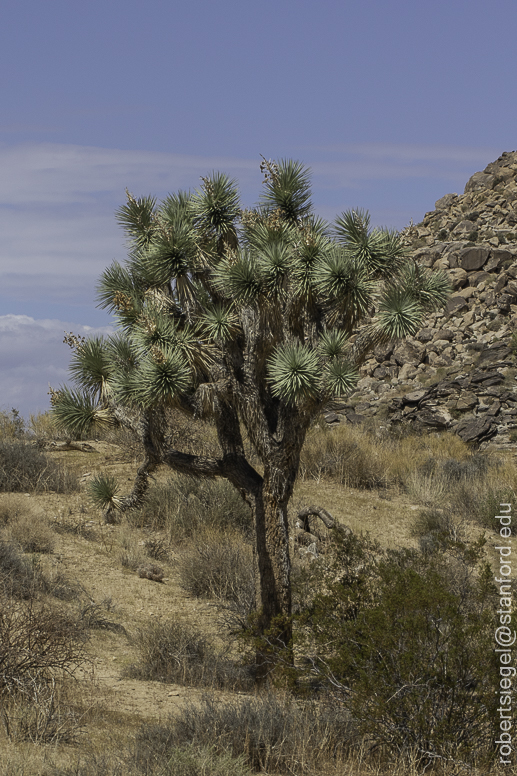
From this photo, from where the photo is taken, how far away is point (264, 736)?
16.3 ft

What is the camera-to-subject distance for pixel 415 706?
196 inches

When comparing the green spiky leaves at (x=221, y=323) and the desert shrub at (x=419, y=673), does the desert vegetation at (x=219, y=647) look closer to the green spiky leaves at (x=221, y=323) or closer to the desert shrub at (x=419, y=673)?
the desert shrub at (x=419, y=673)

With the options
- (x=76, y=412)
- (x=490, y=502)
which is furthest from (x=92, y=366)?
(x=490, y=502)

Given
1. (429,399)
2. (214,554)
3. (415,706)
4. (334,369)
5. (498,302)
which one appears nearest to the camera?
(415,706)

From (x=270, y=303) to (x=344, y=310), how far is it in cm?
75

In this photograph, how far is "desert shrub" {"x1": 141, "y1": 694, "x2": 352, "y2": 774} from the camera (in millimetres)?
4801

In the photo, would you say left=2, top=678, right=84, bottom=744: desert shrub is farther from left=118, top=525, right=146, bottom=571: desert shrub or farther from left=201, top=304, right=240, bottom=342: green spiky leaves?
left=118, top=525, right=146, bottom=571: desert shrub

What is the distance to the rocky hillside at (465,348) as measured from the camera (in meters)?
26.1

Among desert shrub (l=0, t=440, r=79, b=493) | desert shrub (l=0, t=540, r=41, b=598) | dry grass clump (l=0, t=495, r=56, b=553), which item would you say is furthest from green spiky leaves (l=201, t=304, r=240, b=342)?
desert shrub (l=0, t=440, r=79, b=493)

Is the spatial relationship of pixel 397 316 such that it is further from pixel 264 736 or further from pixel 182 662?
pixel 182 662

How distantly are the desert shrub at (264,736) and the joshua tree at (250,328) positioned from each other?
5.20ft

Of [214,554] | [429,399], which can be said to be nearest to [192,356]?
[214,554]

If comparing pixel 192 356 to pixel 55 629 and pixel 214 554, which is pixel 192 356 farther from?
pixel 214 554

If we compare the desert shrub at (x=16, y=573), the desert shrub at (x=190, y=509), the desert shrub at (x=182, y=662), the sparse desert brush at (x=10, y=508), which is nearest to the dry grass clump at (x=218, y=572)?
the desert shrub at (x=190, y=509)
